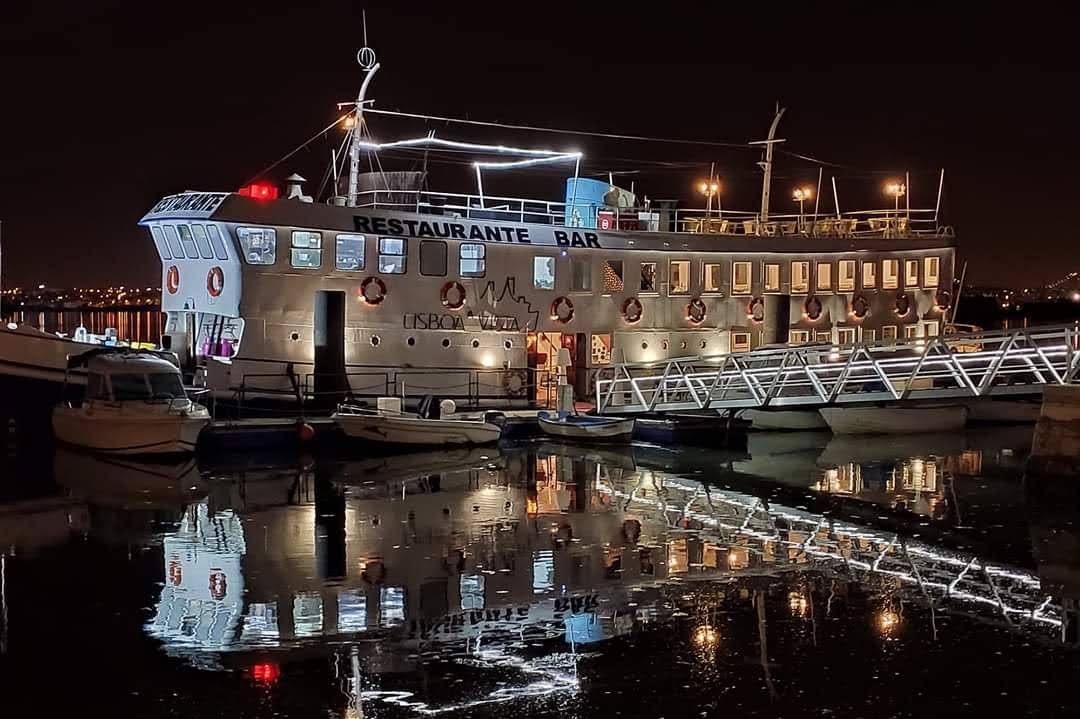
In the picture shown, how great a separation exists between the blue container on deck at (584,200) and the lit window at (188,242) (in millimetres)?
10565

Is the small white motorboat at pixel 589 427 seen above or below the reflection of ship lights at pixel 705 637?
above

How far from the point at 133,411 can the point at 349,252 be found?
700cm

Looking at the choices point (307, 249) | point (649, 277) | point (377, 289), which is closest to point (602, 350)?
point (649, 277)

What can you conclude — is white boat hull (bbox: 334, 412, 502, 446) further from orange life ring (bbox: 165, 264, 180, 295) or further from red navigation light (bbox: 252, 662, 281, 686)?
red navigation light (bbox: 252, 662, 281, 686)

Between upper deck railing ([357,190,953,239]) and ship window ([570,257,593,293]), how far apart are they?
145 cm

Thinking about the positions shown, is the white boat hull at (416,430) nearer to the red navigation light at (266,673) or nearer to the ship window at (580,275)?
the ship window at (580,275)

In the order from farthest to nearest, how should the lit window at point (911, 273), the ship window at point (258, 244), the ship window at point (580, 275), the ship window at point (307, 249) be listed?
the lit window at point (911, 273) < the ship window at point (580, 275) < the ship window at point (307, 249) < the ship window at point (258, 244)

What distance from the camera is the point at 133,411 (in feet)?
85.5

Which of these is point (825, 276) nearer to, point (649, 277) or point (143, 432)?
point (649, 277)

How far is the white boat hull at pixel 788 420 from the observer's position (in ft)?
111

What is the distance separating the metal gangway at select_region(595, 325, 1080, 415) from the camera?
84.5ft

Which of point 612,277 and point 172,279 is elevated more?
point 612,277

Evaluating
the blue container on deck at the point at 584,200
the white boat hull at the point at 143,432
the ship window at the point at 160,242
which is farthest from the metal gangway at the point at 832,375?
the ship window at the point at 160,242

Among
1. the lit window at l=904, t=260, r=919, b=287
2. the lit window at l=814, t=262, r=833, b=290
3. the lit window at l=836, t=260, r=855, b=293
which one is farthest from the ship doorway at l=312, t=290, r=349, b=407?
the lit window at l=904, t=260, r=919, b=287
